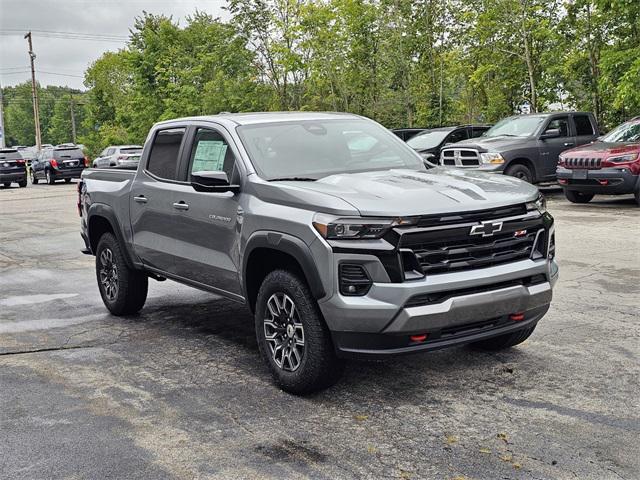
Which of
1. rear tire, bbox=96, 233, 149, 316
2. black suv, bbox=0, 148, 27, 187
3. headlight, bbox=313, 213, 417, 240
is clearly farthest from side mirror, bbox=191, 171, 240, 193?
black suv, bbox=0, 148, 27, 187

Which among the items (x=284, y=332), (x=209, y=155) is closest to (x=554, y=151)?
(x=209, y=155)

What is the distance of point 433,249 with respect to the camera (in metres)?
4.46

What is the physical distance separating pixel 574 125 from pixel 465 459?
15794 mm

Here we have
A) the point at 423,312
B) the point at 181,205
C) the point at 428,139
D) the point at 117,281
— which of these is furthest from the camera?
the point at 428,139

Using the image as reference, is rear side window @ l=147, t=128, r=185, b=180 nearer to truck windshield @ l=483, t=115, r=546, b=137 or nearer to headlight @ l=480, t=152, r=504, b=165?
headlight @ l=480, t=152, r=504, b=165

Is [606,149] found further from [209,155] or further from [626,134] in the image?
[209,155]

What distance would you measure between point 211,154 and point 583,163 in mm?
10691

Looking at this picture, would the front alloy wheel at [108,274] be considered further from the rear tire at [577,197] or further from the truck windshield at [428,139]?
the truck windshield at [428,139]

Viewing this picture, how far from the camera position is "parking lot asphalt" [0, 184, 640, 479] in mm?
3844

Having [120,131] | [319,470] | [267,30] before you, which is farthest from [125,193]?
[120,131]

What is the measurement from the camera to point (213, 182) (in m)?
5.27

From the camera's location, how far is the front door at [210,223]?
214 inches

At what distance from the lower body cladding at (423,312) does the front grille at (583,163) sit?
10773 millimetres

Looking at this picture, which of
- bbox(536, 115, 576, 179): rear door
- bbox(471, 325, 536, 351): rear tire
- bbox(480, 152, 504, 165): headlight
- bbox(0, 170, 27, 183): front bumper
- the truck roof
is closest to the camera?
Result: bbox(471, 325, 536, 351): rear tire
